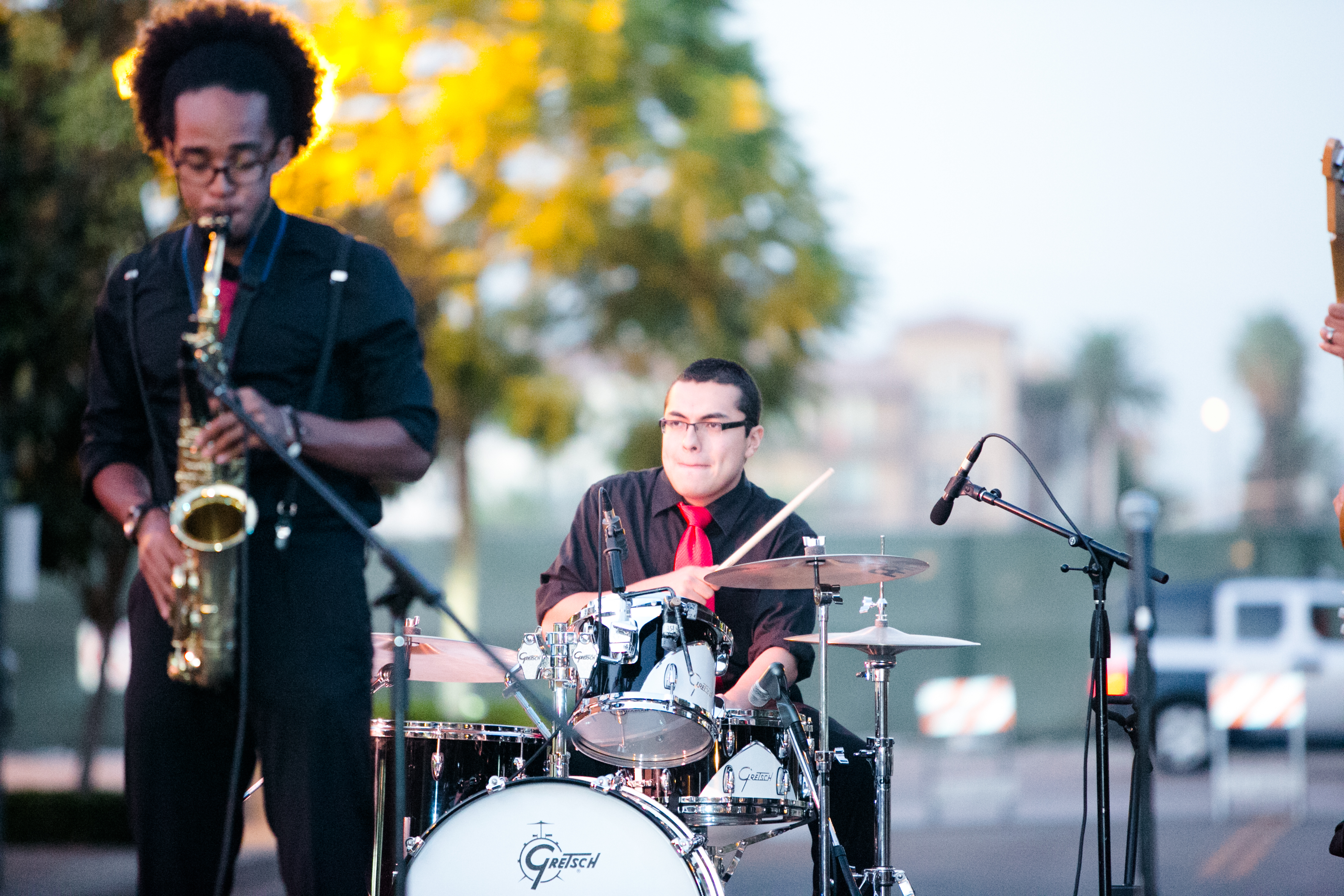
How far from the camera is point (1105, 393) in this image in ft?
243

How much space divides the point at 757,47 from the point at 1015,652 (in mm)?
8714

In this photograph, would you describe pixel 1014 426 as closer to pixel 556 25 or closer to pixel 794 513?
pixel 556 25

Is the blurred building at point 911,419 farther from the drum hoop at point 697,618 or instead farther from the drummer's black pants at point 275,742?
the drummer's black pants at point 275,742

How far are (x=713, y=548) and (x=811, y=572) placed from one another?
2.59 feet

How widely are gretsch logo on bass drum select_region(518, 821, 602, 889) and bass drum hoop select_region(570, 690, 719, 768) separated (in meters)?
0.30

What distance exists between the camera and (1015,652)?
18.0m

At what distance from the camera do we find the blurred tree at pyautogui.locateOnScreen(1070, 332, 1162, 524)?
7362 centimetres

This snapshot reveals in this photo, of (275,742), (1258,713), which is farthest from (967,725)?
(275,742)

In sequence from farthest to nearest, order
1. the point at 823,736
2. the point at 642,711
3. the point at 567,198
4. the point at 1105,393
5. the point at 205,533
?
the point at 1105,393
the point at 567,198
the point at 823,736
the point at 642,711
the point at 205,533

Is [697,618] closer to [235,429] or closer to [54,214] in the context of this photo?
[235,429]

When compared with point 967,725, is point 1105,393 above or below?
above

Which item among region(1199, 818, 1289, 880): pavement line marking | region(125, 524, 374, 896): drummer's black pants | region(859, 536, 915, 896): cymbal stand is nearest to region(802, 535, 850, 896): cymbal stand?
region(859, 536, 915, 896): cymbal stand

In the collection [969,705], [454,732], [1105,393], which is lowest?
[969,705]

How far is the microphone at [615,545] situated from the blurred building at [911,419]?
6651cm
